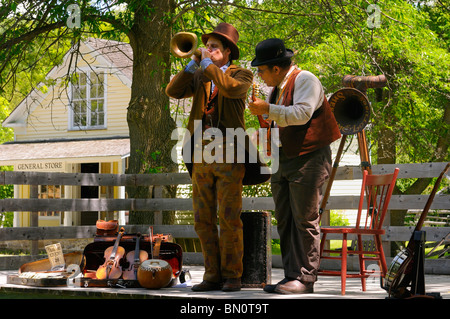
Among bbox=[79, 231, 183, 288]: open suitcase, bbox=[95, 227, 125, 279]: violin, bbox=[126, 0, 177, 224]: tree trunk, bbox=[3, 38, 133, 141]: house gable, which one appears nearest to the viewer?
bbox=[95, 227, 125, 279]: violin

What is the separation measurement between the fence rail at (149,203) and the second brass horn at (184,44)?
10.5 feet

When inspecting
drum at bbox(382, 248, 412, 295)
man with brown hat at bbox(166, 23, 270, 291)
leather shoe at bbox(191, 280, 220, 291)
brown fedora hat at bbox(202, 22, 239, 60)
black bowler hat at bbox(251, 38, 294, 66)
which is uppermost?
brown fedora hat at bbox(202, 22, 239, 60)

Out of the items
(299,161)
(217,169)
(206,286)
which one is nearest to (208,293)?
(206,286)

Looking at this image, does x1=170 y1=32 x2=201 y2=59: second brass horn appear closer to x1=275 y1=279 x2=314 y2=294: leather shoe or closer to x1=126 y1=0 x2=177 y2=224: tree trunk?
x1=275 y1=279 x2=314 y2=294: leather shoe

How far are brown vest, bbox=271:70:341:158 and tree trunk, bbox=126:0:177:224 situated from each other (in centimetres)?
408

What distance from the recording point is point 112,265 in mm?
5613

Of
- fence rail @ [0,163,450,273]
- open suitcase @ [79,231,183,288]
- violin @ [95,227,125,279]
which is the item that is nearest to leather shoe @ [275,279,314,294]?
open suitcase @ [79,231,183,288]

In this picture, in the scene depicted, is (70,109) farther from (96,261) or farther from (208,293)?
(208,293)

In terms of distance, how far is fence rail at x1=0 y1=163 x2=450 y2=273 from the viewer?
7172 mm

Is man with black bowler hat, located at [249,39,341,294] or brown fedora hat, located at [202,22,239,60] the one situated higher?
brown fedora hat, located at [202,22,239,60]

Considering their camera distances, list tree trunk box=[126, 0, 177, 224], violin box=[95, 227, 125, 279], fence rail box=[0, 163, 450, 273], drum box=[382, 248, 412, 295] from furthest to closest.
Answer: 1. tree trunk box=[126, 0, 177, 224]
2. fence rail box=[0, 163, 450, 273]
3. violin box=[95, 227, 125, 279]
4. drum box=[382, 248, 412, 295]
